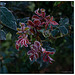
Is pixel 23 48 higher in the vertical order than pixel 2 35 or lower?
lower

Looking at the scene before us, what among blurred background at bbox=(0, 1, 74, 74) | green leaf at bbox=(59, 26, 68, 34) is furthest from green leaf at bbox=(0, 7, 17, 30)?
green leaf at bbox=(59, 26, 68, 34)

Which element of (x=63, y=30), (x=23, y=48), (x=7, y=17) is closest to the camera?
(x=7, y=17)

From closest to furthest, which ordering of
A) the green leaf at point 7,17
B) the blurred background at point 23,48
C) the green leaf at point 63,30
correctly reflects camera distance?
the green leaf at point 7,17 → the green leaf at point 63,30 → the blurred background at point 23,48

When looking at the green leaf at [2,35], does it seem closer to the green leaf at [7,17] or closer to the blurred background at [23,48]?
the green leaf at [7,17]

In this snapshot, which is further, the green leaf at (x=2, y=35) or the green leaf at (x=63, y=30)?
the green leaf at (x=63, y=30)

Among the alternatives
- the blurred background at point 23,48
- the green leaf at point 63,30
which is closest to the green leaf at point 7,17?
the blurred background at point 23,48

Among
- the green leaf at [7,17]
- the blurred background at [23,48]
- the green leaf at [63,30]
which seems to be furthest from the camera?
the blurred background at [23,48]

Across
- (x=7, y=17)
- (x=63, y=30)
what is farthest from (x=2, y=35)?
(x=63, y=30)

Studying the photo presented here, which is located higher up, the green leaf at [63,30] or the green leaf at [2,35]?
the green leaf at [63,30]

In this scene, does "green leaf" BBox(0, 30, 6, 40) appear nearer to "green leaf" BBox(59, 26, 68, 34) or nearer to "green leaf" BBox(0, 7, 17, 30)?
"green leaf" BBox(0, 7, 17, 30)

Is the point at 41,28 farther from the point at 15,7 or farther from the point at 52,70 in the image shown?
the point at 52,70

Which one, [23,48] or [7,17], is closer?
[7,17]

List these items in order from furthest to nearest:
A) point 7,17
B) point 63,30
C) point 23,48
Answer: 1. point 23,48
2. point 63,30
3. point 7,17

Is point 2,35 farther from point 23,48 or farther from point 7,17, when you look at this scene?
point 23,48
